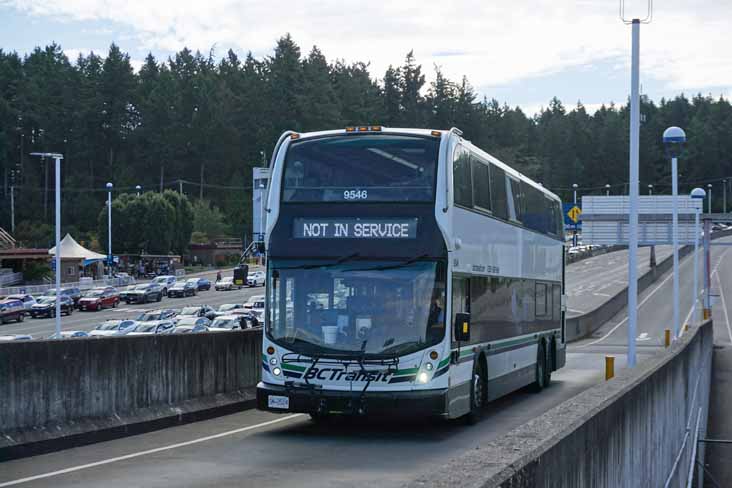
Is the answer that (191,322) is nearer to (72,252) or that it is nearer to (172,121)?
(72,252)

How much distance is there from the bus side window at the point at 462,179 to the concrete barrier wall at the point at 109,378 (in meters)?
4.97

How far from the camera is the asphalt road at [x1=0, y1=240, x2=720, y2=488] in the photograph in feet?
37.8

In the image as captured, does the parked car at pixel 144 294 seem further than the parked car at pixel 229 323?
Yes

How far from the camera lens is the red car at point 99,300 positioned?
76750 millimetres

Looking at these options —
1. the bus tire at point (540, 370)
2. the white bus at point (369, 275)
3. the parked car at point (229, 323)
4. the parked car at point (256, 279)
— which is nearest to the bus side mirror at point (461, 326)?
the white bus at point (369, 275)

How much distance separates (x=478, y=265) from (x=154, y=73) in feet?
480

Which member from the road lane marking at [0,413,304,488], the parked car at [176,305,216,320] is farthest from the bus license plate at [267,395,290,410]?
the parked car at [176,305,216,320]

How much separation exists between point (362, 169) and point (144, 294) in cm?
6930

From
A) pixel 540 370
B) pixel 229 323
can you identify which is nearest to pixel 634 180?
pixel 540 370

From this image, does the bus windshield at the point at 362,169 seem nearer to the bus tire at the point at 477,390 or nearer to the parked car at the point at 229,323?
the bus tire at the point at 477,390

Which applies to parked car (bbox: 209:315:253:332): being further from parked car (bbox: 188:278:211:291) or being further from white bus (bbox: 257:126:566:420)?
parked car (bbox: 188:278:211:291)

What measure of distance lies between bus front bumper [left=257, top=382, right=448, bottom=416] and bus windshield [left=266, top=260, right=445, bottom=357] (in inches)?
22.3

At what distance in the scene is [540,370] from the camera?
80.7ft

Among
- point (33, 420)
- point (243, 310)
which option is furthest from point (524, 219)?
point (243, 310)
